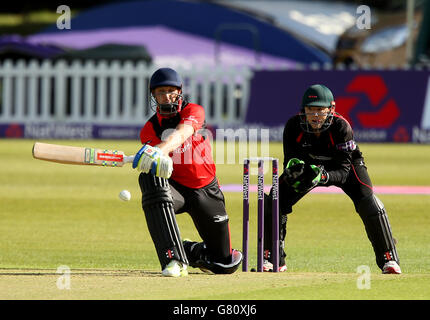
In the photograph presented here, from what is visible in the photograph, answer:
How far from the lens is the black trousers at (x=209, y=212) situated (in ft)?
24.7

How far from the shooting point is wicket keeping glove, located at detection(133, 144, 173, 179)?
6664 mm

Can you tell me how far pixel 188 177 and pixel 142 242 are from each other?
2.13m

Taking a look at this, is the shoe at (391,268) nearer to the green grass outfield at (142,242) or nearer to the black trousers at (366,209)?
the black trousers at (366,209)

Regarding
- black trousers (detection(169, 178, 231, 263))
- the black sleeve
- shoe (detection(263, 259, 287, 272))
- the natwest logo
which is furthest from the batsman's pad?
the natwest logo

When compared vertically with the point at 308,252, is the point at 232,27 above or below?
above

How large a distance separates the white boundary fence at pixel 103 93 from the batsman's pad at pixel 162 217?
14315 millimetres

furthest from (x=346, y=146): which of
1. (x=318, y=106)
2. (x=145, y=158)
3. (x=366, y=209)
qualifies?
(x=145, y=158)

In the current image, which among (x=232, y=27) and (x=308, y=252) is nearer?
(x=308, y=252)

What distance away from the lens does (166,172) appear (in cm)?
669

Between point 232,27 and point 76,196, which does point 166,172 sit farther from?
point 232,27

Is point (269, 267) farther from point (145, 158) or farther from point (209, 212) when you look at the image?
point (145, 158)

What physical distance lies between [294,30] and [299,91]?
9510mm

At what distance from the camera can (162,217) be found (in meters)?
6.88
